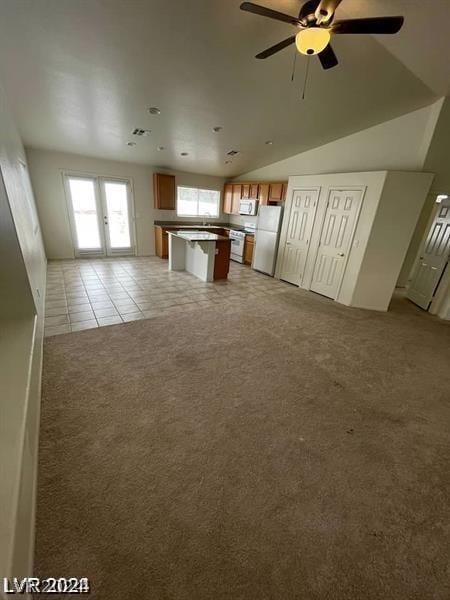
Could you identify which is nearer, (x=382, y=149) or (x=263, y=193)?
(x=382, y=149)

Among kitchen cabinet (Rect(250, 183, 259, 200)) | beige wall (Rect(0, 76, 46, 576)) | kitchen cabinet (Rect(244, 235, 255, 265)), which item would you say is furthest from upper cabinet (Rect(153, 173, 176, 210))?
beige wall (Rect(0, 76, 46, 576))

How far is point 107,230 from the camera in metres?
6.60

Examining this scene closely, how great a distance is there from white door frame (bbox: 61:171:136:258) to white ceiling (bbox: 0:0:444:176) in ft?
4.16

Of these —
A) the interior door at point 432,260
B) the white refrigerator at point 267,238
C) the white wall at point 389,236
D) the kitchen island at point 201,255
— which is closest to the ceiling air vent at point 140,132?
the kitchen island at point 201,255

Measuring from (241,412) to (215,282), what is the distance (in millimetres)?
3573

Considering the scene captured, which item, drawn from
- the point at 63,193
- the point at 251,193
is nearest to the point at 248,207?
the point at 251,193

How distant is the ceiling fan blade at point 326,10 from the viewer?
65.0 inches

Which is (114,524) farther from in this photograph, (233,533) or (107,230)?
(107,230)

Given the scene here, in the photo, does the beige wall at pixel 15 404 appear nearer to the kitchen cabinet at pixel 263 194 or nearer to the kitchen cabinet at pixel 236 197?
the kitchen cabinet at pixel 263 194

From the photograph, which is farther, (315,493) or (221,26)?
(221,26)

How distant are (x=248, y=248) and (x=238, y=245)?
1.32 feet

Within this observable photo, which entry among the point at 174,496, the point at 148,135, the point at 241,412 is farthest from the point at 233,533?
the point at 148,135

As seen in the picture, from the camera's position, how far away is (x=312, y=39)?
1771 mm

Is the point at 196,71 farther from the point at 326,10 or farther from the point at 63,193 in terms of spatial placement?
the point at 63,193
